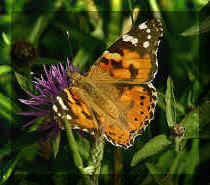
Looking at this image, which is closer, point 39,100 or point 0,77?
point 39,100

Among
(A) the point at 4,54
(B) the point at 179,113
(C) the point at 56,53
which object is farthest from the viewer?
(C) the point at 56,53

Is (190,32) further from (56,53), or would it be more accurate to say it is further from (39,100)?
(56,53)

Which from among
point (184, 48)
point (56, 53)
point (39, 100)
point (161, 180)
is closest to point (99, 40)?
point (56, 53)

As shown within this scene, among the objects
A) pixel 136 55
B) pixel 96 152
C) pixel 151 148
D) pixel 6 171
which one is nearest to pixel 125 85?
pixel 136 55

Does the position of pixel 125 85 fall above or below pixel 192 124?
above

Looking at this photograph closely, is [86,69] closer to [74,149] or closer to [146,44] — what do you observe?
[146,44]

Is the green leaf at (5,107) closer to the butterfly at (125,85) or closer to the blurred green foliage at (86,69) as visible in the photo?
the blurred green foliage at (86,69)

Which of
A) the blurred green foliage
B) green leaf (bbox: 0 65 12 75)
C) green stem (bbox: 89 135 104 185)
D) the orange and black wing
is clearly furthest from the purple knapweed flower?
green stem (bbox: 89 135 104 185)
